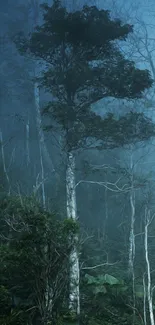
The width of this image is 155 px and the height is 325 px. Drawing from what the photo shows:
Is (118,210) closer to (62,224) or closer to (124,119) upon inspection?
(124,119)

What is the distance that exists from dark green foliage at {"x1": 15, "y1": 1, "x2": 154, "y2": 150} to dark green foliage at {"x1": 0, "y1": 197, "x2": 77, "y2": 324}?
14.9ft

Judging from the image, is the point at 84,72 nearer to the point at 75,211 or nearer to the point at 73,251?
the point at 75,211

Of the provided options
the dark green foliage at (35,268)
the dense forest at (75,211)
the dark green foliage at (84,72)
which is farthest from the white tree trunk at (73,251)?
the dark green foliage at (84,72)

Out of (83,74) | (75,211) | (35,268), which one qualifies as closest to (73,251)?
(35,268)

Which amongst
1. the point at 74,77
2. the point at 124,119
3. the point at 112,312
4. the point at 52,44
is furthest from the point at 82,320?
the point at 52,44

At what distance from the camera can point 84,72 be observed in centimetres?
1109

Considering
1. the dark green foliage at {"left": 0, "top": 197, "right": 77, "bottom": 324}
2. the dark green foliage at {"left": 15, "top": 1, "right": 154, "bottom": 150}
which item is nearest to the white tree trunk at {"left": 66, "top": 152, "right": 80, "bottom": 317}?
the dark green foliage at {"left": 0, "top": 197, "right": 77, "bottom": 324}

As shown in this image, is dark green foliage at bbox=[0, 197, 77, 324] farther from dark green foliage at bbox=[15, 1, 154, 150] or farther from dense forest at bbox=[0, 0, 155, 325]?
dark green foliage at bbox=[15, 1, 154, 150]

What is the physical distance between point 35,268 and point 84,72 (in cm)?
730

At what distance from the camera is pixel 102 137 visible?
37.9 feet

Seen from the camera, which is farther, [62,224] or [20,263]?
[62,224]

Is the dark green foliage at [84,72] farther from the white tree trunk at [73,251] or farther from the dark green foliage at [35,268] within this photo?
the dark green foliage at [35,268]

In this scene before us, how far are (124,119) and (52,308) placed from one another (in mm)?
7362

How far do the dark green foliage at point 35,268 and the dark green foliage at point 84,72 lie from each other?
14.9 ft
